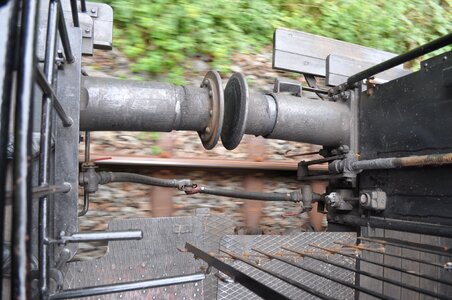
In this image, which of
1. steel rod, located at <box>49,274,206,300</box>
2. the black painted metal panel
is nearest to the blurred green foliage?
the black painted metal panel

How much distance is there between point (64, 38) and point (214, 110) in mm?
1037

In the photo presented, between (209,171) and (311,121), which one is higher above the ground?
(311,121)

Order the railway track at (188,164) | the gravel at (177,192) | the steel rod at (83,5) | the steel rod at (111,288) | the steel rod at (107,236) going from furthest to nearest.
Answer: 1. the gravel at (177,192)
2. the railway track at (188,164)
3. the steel rod at (83,5)
4. the steel rod at (107,236)
5. the steel rod at (111,288)

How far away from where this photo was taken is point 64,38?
1.56 metres

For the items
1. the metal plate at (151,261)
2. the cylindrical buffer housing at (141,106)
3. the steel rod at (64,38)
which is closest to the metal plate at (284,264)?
the metal plate at (151,261)

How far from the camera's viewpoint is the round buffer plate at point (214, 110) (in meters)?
2.35

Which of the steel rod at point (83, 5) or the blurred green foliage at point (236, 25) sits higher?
the blurred green foliage at point (236, 25)

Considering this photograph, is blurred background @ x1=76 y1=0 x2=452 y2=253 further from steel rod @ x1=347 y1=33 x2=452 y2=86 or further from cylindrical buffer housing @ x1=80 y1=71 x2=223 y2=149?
steel rod @ x1=347 y1=33 x2=452 y2=86

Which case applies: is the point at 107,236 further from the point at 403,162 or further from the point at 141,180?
the point at 403,162

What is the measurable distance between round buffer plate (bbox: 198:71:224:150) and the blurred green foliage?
1.42 metres

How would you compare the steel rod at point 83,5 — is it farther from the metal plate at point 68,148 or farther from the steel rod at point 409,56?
the steel rod at point 409,56

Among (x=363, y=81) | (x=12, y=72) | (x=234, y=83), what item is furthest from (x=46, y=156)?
(x=363, y=81)

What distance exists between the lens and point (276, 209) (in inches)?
148

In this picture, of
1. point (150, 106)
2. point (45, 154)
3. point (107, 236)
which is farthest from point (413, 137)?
point (45, 154)
